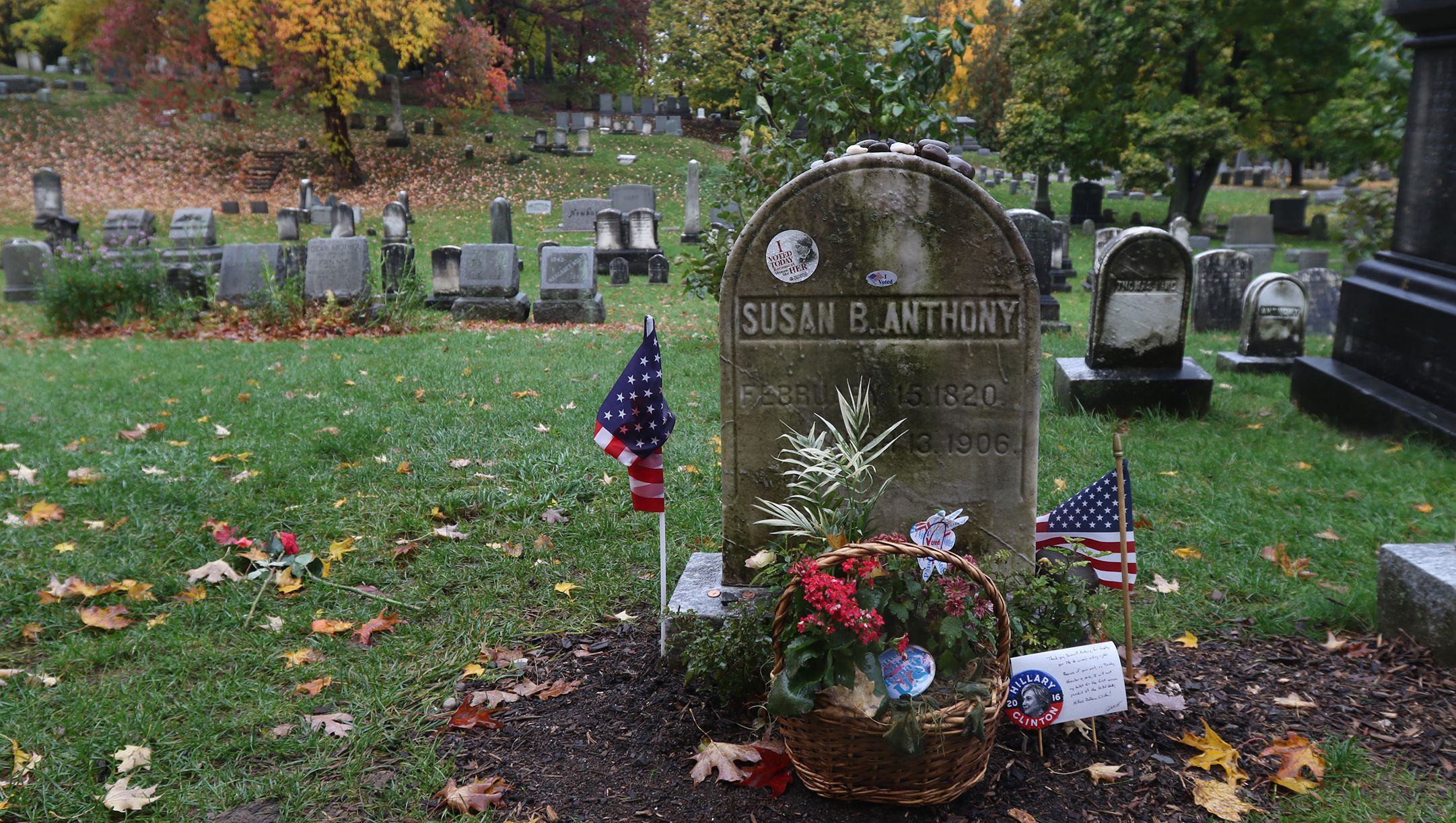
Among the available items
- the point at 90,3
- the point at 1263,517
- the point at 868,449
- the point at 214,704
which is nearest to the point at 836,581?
the point at 868,449

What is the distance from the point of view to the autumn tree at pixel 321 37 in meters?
23.6

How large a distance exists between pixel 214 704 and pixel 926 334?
2.77 m

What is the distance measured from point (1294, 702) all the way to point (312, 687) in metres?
3.43

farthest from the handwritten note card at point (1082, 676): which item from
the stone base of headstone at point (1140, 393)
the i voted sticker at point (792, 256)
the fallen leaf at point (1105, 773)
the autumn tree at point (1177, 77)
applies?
the autumn tree at point (1177, 77)

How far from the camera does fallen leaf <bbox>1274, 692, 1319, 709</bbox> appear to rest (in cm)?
333

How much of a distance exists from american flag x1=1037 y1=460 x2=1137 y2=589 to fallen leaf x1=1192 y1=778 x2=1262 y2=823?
66 cm

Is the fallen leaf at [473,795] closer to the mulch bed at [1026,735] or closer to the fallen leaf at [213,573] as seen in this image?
the mulch bed at [1026,735]

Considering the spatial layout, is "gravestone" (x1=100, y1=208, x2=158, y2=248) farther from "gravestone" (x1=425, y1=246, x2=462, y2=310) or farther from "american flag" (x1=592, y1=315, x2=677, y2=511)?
"american flag" (x1=592, y1=315, x2=677, y2=511)

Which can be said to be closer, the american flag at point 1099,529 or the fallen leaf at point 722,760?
the fallen leaf at point 722,760

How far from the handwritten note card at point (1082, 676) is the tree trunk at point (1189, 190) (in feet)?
77.8

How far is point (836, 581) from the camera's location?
8.48 feet

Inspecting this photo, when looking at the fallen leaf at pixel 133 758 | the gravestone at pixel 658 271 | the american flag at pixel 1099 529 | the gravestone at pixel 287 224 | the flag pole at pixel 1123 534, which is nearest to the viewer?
the fallen leaf at pixel 133 758

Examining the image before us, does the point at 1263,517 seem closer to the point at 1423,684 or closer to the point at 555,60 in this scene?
the point at 1423,684

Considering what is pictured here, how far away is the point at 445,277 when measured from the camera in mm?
13062
